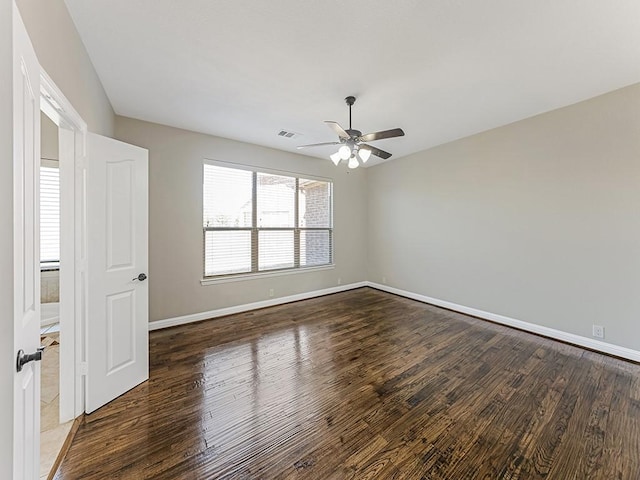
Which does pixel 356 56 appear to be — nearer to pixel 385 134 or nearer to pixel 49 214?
pixel 385 134

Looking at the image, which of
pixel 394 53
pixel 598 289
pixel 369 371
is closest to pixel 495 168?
pixel 598 289

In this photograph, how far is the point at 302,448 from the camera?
1659 millimetres

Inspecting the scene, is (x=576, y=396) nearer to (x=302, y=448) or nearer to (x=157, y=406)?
(x=302, y=448)

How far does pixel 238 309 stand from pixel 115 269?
7.39 ft

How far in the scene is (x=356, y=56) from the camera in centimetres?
218

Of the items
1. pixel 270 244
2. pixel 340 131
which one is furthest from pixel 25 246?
pixel 270 244

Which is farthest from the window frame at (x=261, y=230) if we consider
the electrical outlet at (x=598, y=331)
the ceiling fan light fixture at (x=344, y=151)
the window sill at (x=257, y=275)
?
the electrical outlet at (x=598, y=331)

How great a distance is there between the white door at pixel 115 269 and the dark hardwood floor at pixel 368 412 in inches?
8.8

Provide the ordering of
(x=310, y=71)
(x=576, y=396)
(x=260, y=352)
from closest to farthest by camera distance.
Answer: (x=576, y=396)
(x=310, y=71)
(x=260, y=352)

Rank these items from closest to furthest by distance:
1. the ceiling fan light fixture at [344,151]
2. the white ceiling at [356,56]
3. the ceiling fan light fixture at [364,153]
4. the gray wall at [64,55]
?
1. the gray wall at [64,55]
2. the white ceiling at [356,56]
3. the ceiling fan light fixture at [344,151]
4. the ceiling fan light fixture at [364,153]

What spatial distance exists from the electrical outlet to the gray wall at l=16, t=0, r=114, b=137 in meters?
5.27

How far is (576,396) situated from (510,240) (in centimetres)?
204

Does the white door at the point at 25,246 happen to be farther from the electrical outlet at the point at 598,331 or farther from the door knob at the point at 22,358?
the electrical outlet at the point at 598,331

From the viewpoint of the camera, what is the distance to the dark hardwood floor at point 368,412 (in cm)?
155
